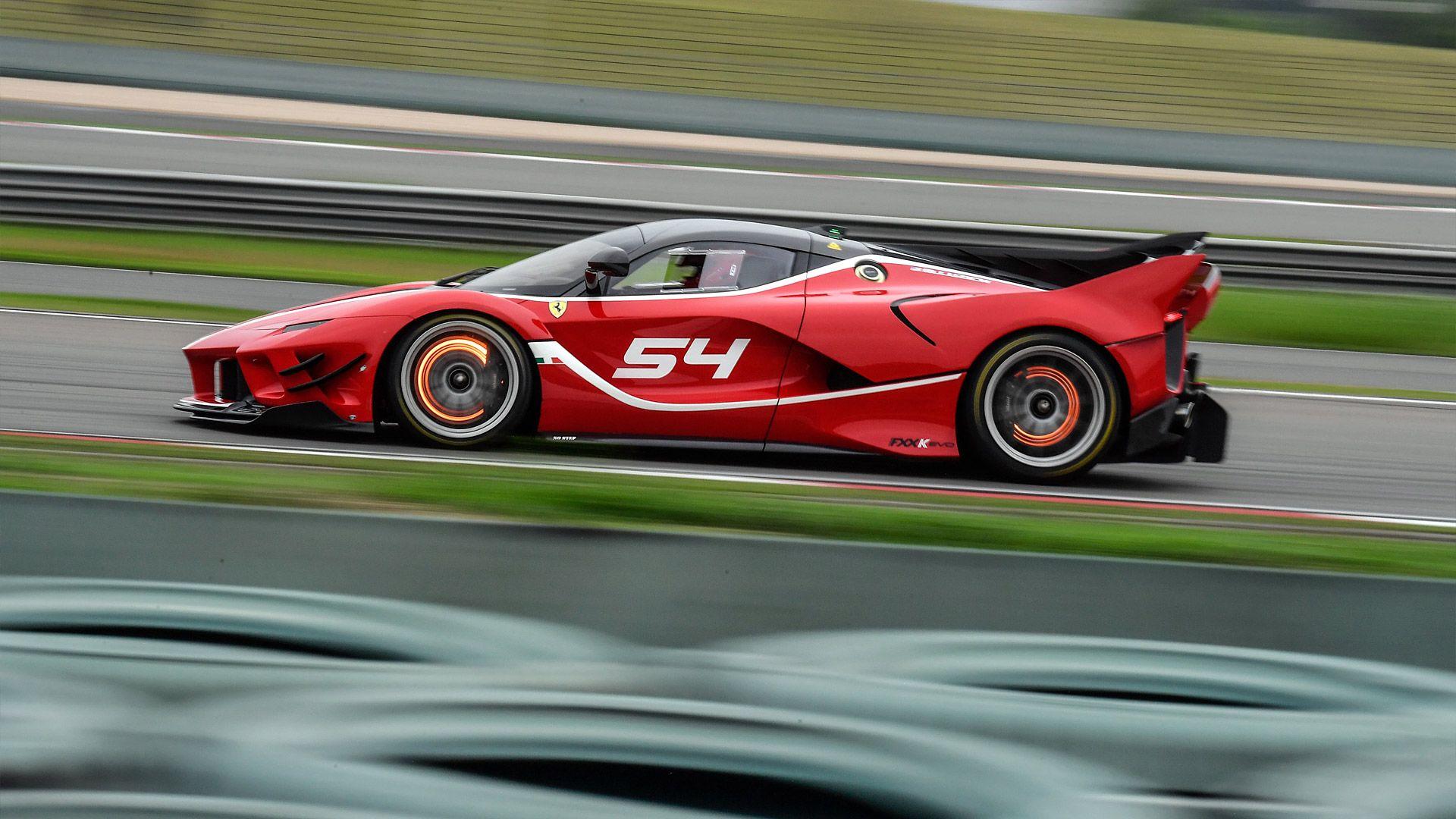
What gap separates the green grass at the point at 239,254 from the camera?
1113 centimetres

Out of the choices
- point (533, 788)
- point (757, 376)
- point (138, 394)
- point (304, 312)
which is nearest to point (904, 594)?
point (533, 788)

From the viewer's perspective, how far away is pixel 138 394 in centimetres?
718

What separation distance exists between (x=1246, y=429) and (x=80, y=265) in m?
8.73

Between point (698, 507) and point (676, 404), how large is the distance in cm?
131

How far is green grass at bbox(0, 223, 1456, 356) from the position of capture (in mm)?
11164

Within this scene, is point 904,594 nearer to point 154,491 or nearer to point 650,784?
point 650,784

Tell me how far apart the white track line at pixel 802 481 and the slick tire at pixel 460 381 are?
0.18m

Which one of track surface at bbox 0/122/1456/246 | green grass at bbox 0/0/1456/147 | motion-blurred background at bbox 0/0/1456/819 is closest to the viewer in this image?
motion-blurred background at bbox 0/0/1456/819

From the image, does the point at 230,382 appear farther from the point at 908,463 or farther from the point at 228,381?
the point at 908,463

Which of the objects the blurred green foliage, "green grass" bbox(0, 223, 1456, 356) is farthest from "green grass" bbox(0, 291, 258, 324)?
the blurred green foliage

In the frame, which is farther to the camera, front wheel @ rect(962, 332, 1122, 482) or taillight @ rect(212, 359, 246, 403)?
taillight @ rect(212, 359, 246, 403)

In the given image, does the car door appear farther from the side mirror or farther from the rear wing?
the rear wing

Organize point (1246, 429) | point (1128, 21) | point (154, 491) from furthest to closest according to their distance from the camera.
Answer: point (1128, 21), point (1246, 429), point (154, 491)

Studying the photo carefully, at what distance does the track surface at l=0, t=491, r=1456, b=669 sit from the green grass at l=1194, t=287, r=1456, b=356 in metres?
8.09
